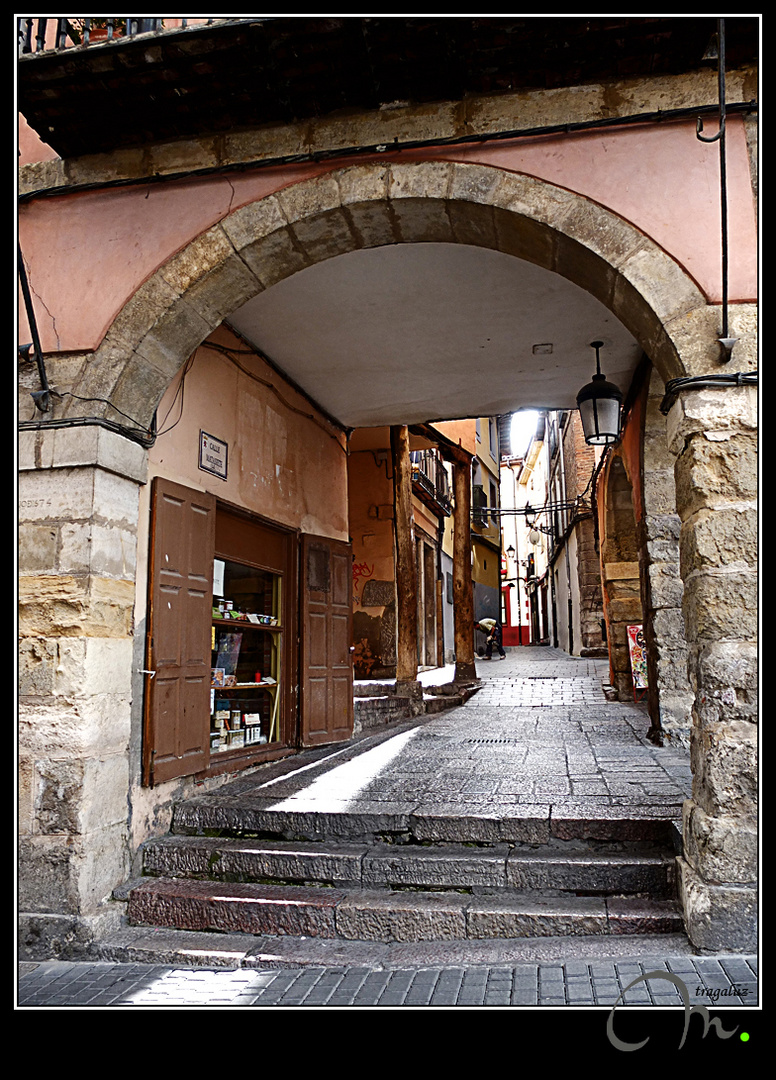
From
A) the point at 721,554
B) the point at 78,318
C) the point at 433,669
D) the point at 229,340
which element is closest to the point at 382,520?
the point at 433,669

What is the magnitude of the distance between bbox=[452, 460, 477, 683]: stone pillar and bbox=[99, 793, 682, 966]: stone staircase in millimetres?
7363

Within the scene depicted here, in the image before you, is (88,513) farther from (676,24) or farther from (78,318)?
(676,24)

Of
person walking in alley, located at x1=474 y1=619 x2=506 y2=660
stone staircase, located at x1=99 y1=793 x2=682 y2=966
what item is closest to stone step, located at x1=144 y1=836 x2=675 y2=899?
stone staircase, located at x1=99 y1=793 x2=682 y2=966

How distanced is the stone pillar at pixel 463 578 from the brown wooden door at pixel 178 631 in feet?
21.5

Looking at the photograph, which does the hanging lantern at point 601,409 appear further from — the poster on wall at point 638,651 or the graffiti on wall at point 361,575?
the graffiti on wall at point 361,575

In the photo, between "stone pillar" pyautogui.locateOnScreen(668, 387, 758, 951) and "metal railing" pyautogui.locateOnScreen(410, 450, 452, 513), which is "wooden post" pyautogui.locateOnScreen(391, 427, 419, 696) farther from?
"stone pillar" pyautogui.locateOnScreen(668, 387, 758, 951)

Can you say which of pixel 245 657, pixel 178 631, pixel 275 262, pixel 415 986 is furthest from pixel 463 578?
pixel 415 986

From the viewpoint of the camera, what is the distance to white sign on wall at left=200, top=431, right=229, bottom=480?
5684 millimetres

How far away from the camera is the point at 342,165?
173 inches

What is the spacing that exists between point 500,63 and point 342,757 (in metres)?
5.04

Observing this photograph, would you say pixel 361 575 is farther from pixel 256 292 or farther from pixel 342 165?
pixel 342 165

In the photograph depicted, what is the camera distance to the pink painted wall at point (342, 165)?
12.8 ft

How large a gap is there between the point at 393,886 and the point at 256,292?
133 inches

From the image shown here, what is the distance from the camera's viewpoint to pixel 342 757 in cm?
673
